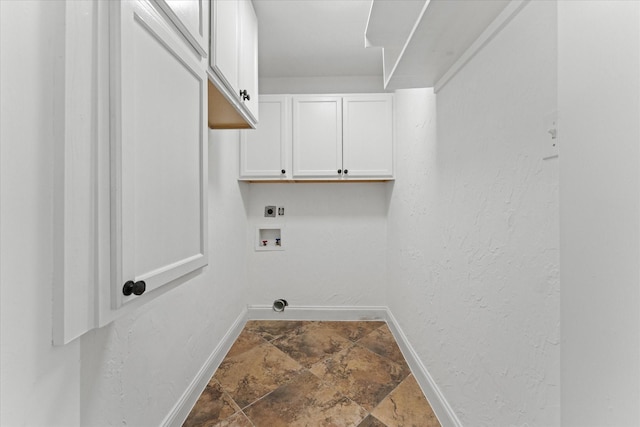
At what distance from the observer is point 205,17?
101cm

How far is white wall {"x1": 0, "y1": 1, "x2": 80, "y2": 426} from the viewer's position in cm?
52

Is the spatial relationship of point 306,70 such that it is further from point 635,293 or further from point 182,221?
point 635,293

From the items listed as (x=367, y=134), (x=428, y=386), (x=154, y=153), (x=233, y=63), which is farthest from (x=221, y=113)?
(x=428, y=386)

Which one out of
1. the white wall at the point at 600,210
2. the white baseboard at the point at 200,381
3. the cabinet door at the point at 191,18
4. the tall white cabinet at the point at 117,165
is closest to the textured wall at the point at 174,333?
the white baseboard at the point at 200,381

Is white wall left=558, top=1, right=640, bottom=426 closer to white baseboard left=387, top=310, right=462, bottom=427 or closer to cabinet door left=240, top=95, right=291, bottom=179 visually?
white baseboard left=387, top=310, right=462, bottom=427

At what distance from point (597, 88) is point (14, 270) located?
39.7 inches

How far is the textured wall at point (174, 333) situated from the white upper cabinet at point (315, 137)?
0.89ft

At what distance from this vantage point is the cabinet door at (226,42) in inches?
43.1

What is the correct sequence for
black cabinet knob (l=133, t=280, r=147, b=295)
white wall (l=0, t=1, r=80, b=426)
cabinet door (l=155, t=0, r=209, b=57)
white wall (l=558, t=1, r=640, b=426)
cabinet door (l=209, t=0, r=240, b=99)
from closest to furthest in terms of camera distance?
white wall (l=558, t=1, r=640, b=426)
white wall (l=0, t=1, r=80, b=426)
black cabinet knob (l=133, t=280, r=147, b=295)
cabinet door (l=155, t=0, r=209, b=57)
cabinet door (l=209, t=0, r=240, b=99)

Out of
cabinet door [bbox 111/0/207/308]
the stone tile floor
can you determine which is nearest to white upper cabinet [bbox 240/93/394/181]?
the stone tile floor

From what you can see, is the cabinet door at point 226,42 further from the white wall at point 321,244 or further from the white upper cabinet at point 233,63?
the white wall at point 321,244

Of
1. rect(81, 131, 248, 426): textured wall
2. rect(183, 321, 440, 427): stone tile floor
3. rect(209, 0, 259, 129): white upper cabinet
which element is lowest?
rect(183, 321, 440, 427): stone tile floor

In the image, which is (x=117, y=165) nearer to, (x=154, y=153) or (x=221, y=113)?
(x=154, y=153)

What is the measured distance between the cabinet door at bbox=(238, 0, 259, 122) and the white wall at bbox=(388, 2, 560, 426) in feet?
3.44
